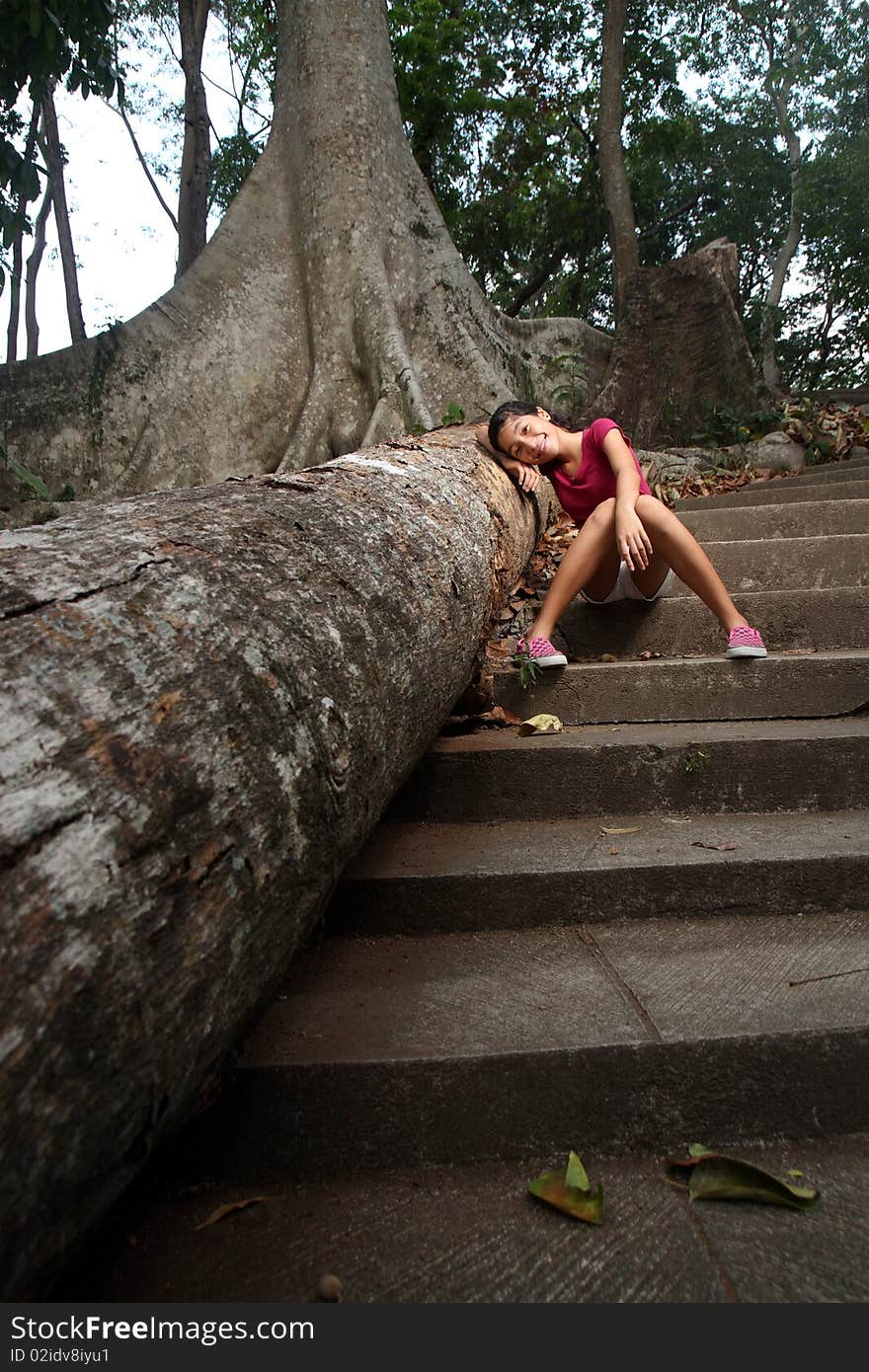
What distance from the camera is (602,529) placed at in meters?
3.14

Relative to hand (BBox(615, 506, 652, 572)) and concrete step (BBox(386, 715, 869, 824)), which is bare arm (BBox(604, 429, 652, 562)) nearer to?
hand (BBox(615, 506, 652, 572))

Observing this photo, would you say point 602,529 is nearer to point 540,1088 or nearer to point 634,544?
point 634,544

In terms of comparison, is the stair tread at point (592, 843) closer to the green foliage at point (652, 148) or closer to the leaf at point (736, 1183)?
the leaf at point (736, 1183)

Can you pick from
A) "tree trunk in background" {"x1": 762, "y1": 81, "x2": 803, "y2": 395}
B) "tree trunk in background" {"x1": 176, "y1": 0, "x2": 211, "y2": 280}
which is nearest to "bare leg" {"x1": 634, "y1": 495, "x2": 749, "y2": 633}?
"tree trunk in background" {"x1": 176, "y1": 0, "x2": 211, "y2": 280}

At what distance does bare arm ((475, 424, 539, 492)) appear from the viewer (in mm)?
3590

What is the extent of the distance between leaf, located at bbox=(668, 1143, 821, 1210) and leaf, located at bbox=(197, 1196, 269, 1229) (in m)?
0.63

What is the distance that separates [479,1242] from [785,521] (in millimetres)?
3959

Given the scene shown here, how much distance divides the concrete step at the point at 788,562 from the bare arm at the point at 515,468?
2.56 feet

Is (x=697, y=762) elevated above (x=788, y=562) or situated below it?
below

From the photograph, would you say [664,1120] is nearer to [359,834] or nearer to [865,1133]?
[865,1133]

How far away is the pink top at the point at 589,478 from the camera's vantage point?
346 cm

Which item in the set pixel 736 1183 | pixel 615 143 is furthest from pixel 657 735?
pixel 615 143

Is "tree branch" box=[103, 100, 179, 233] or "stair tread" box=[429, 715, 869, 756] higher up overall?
"tree branch" box=[103, 100, 179, 233]

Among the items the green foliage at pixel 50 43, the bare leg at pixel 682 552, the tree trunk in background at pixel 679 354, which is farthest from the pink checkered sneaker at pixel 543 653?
the tree trunk in background at pixel 679 354
